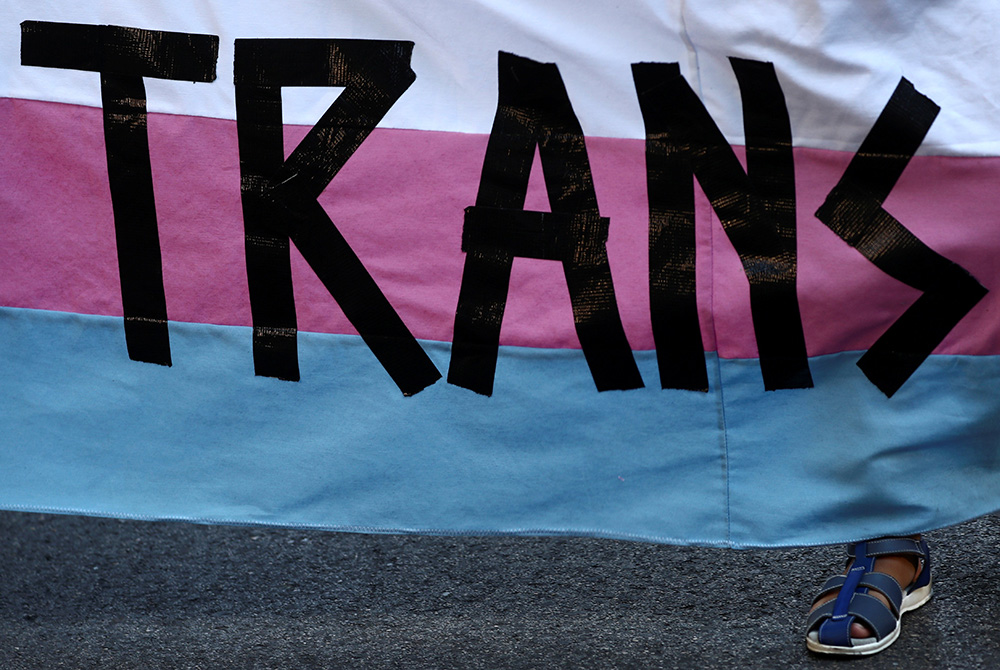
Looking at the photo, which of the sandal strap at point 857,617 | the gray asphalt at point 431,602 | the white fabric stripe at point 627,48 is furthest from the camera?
the gray asphalt at point 431,602

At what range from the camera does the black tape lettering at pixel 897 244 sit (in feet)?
5.59

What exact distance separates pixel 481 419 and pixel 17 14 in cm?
104

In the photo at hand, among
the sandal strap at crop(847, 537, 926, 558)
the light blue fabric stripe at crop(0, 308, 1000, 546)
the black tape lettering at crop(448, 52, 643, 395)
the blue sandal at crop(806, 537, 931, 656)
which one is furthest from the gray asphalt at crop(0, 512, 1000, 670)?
the black tape lettering at crop(448, 52, 643, 395)

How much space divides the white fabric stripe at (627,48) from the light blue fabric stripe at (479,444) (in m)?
0.39

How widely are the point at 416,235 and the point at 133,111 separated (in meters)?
0.52

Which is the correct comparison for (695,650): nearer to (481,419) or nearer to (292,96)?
(481,419)

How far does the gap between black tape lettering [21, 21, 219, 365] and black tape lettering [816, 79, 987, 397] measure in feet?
3.54

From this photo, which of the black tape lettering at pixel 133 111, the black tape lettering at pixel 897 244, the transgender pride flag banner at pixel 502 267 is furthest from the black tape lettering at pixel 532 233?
the black tape lettering at pixel 133 111

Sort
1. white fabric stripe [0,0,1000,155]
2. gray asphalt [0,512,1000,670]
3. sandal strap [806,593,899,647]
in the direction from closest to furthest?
1. white fabric stripe [0,0,1000,155]
2. sandal strap [806,593,899,647]
3. gray asphalt [0,512,1000,670]

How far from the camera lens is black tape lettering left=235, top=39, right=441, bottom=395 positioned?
176 centimetres

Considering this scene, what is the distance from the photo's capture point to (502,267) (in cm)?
179

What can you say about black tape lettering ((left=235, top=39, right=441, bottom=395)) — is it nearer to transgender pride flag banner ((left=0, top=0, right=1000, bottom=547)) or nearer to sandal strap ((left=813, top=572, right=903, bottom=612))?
transgender pride flag banner ((left=0, top=0, right=1000, bottom=547))

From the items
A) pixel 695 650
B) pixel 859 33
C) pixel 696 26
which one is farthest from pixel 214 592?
pixel 859 33

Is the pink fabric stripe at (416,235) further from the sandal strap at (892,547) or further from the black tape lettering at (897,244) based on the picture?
the sandal strap at (892,547)
